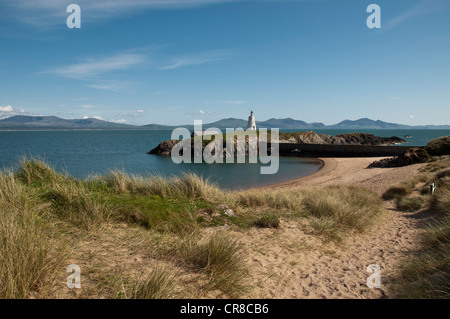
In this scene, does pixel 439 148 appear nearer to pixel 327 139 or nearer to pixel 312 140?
pixel 312 140

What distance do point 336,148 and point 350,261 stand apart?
157 ft

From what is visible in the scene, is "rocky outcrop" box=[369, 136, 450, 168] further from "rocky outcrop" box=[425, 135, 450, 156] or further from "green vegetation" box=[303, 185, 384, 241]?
"green vegetation" box=[303, 185, 384, 241]

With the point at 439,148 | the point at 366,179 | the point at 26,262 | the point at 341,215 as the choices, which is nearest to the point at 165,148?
the point at 366,179

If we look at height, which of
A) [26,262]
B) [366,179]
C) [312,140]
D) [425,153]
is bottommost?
[366,179]

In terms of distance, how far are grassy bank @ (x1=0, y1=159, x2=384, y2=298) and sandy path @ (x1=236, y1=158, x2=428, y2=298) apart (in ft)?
1.29

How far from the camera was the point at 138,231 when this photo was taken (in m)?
6.31

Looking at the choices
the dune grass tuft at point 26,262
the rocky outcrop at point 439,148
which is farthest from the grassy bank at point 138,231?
the rocky outcrop at point 439,148

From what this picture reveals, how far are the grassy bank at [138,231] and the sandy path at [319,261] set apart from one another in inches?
15.5

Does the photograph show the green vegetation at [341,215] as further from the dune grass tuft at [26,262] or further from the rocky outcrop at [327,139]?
the rocky outcrop at [327,139]

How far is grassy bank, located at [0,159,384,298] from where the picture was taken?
3752 mm

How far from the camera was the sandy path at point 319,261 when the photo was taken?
5.08m

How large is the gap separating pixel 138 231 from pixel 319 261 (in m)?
4.22
